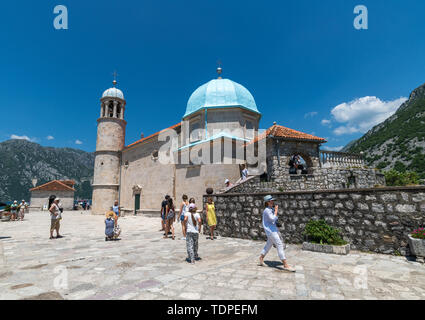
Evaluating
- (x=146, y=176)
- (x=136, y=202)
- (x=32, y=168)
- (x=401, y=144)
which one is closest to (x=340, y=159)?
(x=146, y=176)

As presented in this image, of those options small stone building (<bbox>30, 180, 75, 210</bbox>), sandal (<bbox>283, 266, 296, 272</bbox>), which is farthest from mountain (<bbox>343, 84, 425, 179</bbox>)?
small stone building (<bbox>30, 180, 75, 210</bbox>)

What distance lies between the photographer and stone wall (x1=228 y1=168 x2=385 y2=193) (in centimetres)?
1145

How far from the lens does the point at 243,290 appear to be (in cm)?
327

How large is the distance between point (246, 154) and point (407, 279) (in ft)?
40.6

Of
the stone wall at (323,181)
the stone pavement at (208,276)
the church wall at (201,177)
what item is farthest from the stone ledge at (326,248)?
the church wall at (201,177)

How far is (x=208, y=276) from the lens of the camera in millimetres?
3930

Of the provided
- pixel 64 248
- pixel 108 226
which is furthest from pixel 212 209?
pixel 64 248

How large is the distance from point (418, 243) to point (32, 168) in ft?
446

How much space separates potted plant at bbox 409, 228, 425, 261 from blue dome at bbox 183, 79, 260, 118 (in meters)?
15.2

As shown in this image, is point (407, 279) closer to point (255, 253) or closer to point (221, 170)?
point (255, 253)

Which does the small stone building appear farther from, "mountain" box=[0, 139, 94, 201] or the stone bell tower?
"mountain" box=[0, 139, 94, 201]

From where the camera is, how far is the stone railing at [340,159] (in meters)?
13.2

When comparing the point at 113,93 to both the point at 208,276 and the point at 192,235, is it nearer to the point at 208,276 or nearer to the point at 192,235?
the point at 192,235
